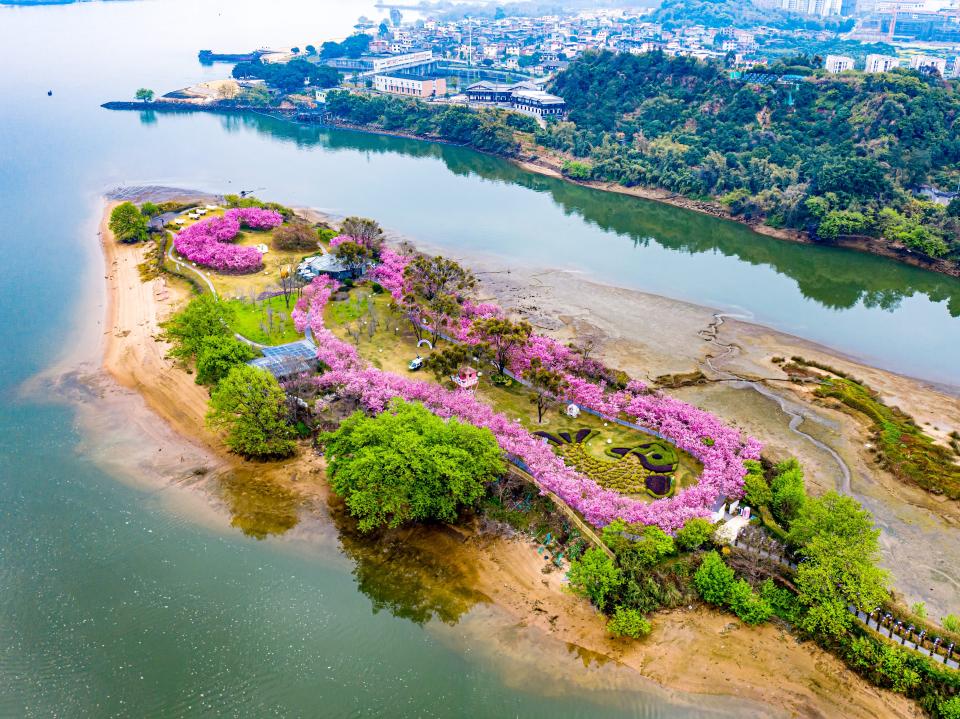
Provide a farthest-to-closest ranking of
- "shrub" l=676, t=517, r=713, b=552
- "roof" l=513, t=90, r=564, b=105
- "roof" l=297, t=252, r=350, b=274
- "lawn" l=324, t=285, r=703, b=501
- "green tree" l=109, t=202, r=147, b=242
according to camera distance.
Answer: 1. "roof" l=513, t=90, r=564, b=105
2. "green tree" l=109, t=202, r=147, b=242
3. "roof" l=297, t=252, r=350, b=274
4. "lawn" l=324, t=285, r=703, b=501
5. "shrub" l=676, t=517, r=713, b=552

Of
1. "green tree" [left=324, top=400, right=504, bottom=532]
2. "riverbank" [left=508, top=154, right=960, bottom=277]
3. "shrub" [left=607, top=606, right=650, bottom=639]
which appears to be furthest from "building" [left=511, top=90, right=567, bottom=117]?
"shrub" [left=607, top=606, right=650, bottom=639]

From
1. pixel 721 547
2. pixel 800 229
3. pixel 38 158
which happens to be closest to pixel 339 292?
pixel 721 547

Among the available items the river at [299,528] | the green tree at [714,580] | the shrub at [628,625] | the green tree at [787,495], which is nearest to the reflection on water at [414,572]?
the river at [299,528]

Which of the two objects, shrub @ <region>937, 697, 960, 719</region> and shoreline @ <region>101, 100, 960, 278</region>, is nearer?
shrub @ <region>937, 697, 960, 719</region>

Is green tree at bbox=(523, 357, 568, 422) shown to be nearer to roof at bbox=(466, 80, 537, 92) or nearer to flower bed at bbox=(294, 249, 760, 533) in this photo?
flower bed at bbox=(294, 249, 760, 533)

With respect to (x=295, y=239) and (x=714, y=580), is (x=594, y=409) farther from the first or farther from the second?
(x=295, y=239)
